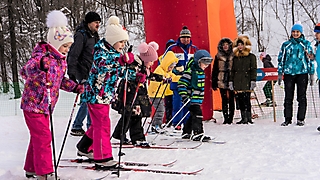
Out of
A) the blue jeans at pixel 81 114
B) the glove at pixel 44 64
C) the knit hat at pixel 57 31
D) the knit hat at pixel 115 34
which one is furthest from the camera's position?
the blue jeans at pixel 81 114

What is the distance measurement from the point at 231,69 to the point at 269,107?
8.79 ft

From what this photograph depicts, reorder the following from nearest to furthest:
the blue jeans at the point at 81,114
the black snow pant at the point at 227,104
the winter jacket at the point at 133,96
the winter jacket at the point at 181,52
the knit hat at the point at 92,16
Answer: the winter jacket at the point at 133,96 → the knit hat at the point at 92,16 → the blue jeans at the point at 81,114 → the winter jacket at the point at 181,52 → the black snow pant at the point at 227,104

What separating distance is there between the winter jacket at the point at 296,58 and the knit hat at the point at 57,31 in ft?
13.5

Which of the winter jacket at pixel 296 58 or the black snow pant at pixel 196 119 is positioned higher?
the winter jacket at pixel 296 58

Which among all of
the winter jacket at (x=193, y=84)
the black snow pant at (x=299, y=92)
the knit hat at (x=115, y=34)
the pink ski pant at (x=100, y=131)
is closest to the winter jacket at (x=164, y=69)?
the winter jacket at (x=193, y=84)

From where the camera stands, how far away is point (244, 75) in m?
6.89

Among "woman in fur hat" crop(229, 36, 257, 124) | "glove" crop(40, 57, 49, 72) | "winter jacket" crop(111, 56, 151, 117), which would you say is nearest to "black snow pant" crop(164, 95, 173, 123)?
"woman in fur hat" crop(229, 36, 257, 124)

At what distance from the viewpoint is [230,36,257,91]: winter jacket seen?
6883 millimetres

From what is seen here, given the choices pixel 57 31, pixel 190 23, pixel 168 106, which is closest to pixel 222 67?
pixel 190 23

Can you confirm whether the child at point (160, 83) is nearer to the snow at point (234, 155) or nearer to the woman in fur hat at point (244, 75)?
the snow at point (234, 155)

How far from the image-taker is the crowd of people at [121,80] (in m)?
3.49

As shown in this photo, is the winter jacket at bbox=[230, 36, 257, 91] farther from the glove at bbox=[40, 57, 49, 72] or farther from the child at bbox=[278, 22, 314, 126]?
the glove at bbox=[40, 57, 49, 72]

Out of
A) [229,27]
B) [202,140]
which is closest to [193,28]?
[229,27]

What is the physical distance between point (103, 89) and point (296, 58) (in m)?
3.84
